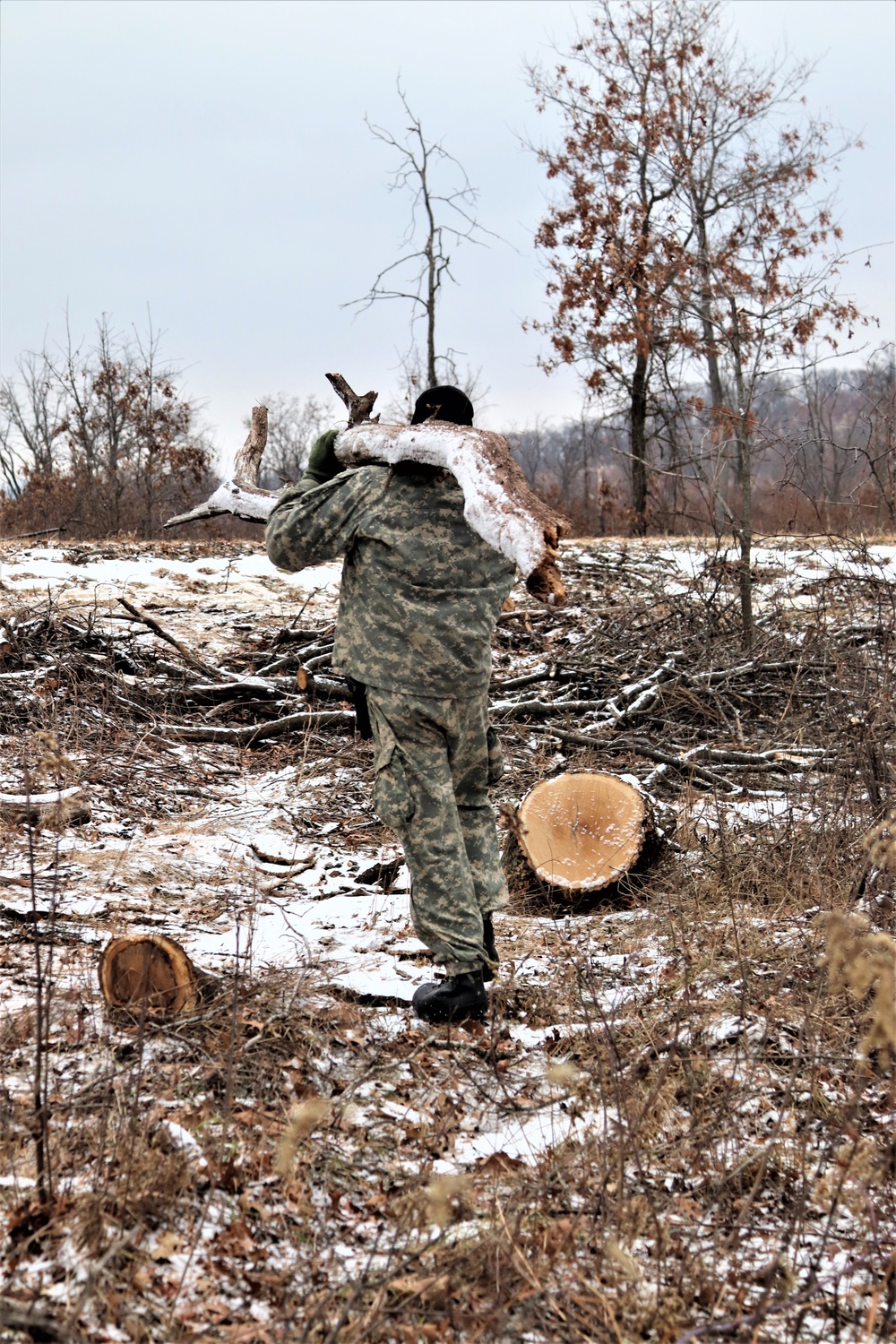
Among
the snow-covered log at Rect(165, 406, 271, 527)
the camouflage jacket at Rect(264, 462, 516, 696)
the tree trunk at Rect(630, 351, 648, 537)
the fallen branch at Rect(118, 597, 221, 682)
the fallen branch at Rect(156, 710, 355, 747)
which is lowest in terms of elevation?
the fallen branch at Rect(156, 710, 355, 747)

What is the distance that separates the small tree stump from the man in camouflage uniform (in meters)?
1.30

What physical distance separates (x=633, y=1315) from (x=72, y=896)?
2.98 metres

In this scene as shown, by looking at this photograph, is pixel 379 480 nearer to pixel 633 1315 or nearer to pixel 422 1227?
pixel 422 1227

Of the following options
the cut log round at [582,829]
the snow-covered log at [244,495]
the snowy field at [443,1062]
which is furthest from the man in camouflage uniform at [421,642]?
the cut log round at [582,829]

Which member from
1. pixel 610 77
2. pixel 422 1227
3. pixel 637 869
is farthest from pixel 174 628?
pixel 610 77

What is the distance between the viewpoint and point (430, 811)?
335 cm

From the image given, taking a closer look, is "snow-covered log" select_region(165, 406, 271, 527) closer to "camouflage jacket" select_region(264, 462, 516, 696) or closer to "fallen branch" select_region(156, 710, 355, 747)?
"camouflage jacket" select_region(264, 462, 516, 696)

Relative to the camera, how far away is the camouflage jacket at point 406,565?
10.8 feet

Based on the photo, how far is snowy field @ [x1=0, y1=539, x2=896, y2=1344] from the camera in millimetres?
2010

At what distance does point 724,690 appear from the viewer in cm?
721

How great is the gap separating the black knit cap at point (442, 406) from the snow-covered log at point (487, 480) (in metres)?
0.12

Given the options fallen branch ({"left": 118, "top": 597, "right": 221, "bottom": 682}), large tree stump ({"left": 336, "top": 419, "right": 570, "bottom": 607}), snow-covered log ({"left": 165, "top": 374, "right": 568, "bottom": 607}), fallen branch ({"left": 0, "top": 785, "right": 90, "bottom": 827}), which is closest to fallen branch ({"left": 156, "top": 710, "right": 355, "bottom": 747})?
fallen branch ({"left": 118, "top": 597, "right": 221, "bottom": 682})

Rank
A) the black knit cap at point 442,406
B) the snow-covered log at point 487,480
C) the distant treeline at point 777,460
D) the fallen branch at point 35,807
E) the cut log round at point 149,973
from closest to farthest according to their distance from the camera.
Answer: the snow-covered log at point 487,480 < the cut log round at point 149,973 < the black knit cap at point 442,406 < the fallen branch at point 35,807 < the distant treeline at point 777,460

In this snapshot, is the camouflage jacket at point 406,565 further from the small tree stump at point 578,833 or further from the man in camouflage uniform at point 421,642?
the small tree stump at point 578,833
